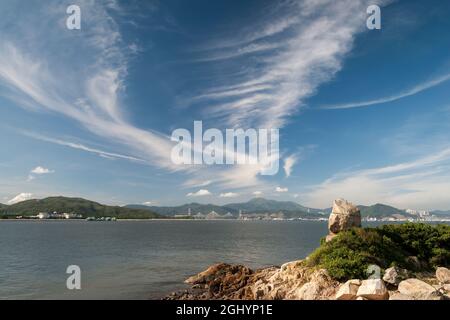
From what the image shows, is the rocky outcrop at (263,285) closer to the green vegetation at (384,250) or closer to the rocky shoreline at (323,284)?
the rocky shoreline at (323,284)

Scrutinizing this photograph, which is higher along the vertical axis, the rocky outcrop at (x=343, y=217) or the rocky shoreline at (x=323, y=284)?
the rocky outcrop at (x=343, y=217)

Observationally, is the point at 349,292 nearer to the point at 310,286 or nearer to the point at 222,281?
the point at 310,286

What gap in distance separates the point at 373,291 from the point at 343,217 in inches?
646

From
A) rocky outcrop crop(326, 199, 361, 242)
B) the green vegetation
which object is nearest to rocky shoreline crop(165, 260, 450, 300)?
the green vegetation

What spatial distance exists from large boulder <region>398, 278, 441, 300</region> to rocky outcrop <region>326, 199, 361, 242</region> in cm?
1452

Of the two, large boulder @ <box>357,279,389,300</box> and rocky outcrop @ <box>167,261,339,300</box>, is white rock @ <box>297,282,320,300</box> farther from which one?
large boulder @ <box>357,279,389,300</box>

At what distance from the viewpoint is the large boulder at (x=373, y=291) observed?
69.5ft

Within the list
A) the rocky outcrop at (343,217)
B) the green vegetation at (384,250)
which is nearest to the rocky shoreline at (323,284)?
the rocky outcrop at (343,217)

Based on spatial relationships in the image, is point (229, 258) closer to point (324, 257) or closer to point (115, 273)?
point (115, 273)

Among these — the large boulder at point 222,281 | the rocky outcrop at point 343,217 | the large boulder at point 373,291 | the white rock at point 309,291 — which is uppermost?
the rocky outcrop at point 343,217

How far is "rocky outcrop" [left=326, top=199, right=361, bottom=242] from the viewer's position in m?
37.2

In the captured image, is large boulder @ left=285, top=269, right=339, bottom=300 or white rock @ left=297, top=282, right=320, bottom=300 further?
white rock @ left=297, top=282, right=320, bottom=300
